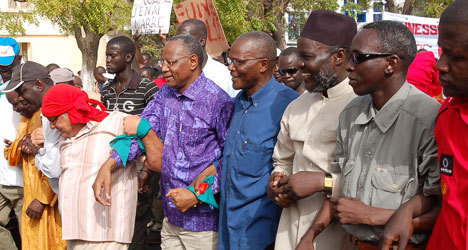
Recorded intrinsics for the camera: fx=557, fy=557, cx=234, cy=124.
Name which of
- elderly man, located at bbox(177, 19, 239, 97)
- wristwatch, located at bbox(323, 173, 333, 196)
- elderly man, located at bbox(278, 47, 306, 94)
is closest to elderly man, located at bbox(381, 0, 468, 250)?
wristwatch, located at bbox(323, 173, 333, 196)

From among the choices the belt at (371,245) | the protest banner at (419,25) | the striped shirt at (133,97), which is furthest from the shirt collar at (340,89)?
the protest banner at (419,25)

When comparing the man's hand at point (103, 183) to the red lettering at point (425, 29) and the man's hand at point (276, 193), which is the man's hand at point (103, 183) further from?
the red lettering at point (425, 29)

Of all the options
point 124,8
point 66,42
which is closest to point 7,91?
point 124,8

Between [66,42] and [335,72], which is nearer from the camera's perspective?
[335,72]

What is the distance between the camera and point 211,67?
18.4 ft

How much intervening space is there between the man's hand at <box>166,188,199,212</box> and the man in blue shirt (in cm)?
22

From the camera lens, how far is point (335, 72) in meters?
3.33

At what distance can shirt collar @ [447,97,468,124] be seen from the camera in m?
2.36

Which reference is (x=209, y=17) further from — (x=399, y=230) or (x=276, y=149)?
(x=399, y=230)

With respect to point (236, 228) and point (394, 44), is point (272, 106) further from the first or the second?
point (394, 44)

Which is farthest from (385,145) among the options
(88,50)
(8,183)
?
(88,50)

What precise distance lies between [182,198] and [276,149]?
0.84m

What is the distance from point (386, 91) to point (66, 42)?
28409mm

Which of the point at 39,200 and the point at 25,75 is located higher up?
the point at 25,75
